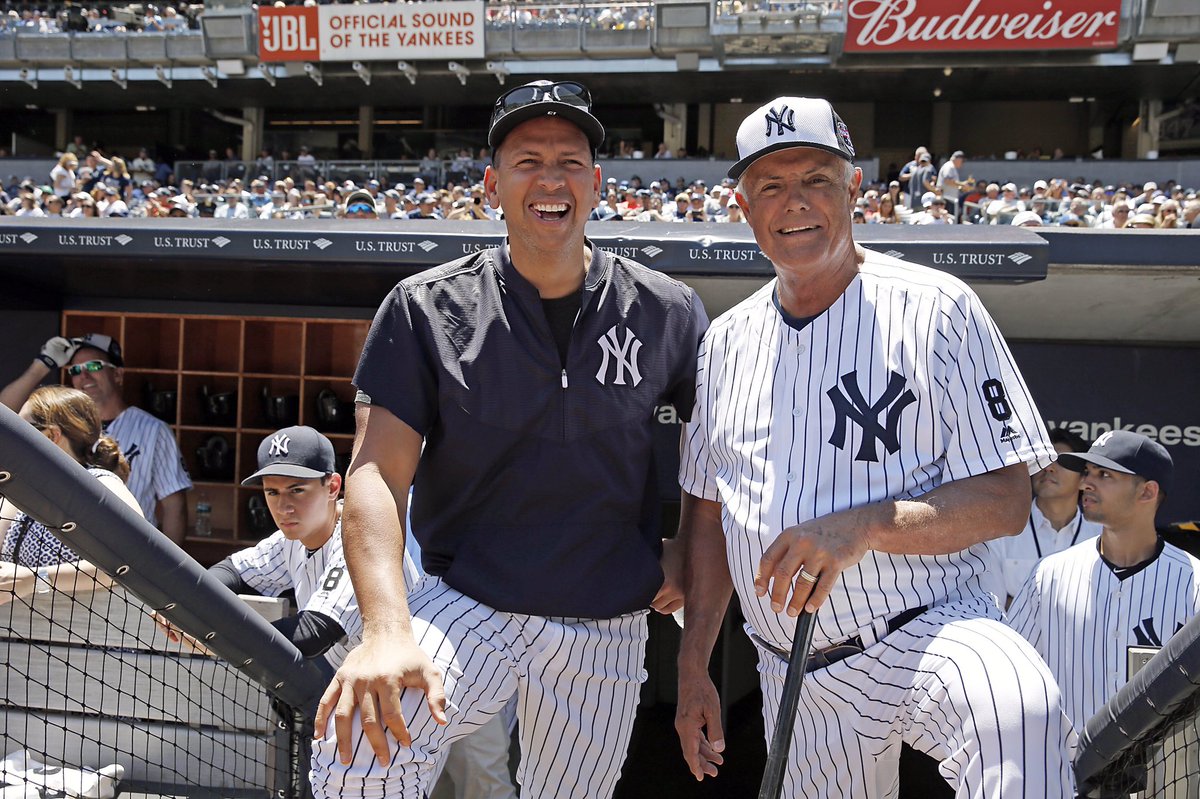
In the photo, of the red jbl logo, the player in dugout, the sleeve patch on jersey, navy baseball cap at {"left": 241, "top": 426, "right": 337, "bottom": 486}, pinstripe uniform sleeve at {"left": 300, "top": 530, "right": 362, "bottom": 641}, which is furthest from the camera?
the red jbl logo

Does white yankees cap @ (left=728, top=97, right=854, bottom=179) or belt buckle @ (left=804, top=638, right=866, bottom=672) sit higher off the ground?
white yankees cap @ (left=728, top=97, right=854, bottom=179)

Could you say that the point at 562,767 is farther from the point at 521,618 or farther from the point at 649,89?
the point at 649,89

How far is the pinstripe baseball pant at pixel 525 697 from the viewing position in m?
1.43

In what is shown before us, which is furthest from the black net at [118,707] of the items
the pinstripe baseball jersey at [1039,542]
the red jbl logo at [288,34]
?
the red jbl logo at [288,34]

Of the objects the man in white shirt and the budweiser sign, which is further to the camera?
the budweiser sign

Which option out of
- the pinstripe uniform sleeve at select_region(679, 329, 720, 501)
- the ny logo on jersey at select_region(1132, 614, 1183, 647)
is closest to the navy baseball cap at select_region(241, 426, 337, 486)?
the pinstripe uniform sleeve at select_region(679, 329, 720, 501)

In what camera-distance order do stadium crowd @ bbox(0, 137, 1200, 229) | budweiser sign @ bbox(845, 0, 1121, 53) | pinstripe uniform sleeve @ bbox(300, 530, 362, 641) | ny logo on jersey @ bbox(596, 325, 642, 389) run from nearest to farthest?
ny logo on jersey @ bbox(596, 325, 642, 389), pinstripe uniform sleeve @ bbox(300, 530, 362, 641), stadium crowd @ bbox(0, 137, 1200, 229), budweiser sign @ bbox(845, 0, 1121, 53)

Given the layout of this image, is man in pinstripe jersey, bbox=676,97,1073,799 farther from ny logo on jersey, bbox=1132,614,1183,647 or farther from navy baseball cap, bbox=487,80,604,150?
ny logo on jersey, bbox=1132,614,1183,647

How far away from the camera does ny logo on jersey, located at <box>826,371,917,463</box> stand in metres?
1.62

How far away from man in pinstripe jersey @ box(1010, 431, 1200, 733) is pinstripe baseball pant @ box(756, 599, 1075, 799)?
1.38m

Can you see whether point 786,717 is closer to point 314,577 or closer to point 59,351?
point 314,577

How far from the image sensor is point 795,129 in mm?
1707

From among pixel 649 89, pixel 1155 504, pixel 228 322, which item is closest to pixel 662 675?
pixel 1155 504

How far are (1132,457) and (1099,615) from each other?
0.58 m
